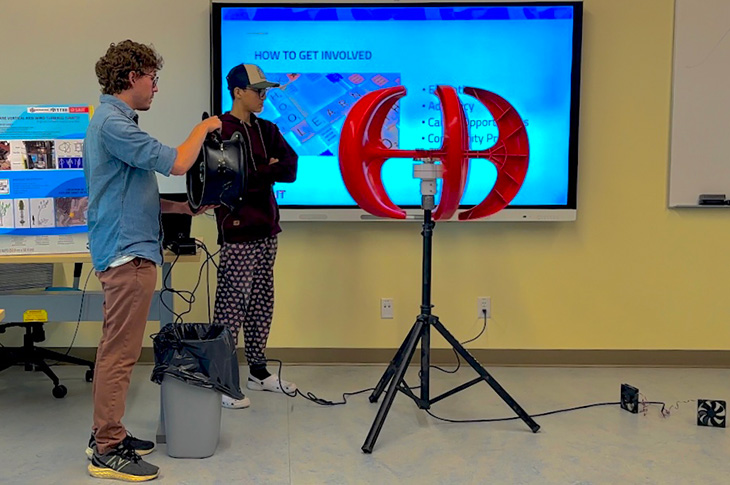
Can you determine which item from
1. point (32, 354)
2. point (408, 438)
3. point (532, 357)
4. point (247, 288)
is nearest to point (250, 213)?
point (247, 288)

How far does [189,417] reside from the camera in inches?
111

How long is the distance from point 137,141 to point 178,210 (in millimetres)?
527

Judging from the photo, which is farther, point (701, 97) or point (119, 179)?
point (701, 97)

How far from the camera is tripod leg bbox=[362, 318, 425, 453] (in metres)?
2.95

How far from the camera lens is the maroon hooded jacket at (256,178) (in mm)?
3385

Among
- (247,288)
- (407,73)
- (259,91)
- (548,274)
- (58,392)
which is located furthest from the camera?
(548,274)

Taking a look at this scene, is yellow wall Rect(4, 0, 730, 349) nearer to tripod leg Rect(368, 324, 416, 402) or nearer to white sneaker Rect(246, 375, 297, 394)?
white sneaker Rect(246, 375, 297, 394)

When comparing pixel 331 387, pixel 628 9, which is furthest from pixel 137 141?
pixel 628 9

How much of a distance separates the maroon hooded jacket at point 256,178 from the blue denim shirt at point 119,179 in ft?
2.50

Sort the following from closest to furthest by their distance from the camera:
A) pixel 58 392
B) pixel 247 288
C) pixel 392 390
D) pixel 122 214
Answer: pixel 122 214, pixel 392 390, pixel 247 288, pixel 58 392

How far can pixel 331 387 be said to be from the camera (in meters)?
3.80

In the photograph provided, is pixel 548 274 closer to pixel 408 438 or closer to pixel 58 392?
pixel 408 438

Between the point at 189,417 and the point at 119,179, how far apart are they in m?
0.91

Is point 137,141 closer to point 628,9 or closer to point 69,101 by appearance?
point 69,101
